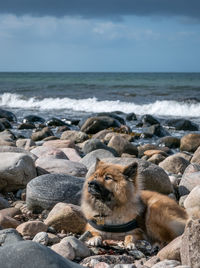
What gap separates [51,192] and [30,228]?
143 centimetres

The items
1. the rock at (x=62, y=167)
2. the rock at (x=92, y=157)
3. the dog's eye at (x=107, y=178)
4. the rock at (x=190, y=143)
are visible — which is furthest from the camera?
the rock at (x=190, y=143)

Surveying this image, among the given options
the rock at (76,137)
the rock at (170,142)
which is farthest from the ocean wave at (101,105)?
the rock at (76,137)

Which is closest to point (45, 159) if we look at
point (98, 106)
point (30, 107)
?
point (98, 106)

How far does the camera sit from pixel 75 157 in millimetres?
10891

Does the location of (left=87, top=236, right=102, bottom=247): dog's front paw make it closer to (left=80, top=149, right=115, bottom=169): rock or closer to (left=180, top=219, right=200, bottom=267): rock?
(left=180, top=219, right=200, bottom=267): rock

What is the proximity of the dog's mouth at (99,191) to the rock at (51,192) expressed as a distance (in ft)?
6.31

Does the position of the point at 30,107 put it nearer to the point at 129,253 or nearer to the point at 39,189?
the point at 39,189

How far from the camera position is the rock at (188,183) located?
7.68 meters

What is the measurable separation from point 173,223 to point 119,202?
2.11 feet

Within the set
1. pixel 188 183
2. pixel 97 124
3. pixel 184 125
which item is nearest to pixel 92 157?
pixel 188 183

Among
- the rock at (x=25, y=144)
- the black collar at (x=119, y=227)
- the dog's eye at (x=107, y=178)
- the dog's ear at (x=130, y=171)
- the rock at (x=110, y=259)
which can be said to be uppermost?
the dog's ear at (x=130, y=171)

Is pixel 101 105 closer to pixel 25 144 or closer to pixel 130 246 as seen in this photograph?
pixel 25 144

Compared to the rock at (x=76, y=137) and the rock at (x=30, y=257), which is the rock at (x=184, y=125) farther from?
the rock at (x=30, y=257)

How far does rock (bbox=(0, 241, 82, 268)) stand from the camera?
3387mm
